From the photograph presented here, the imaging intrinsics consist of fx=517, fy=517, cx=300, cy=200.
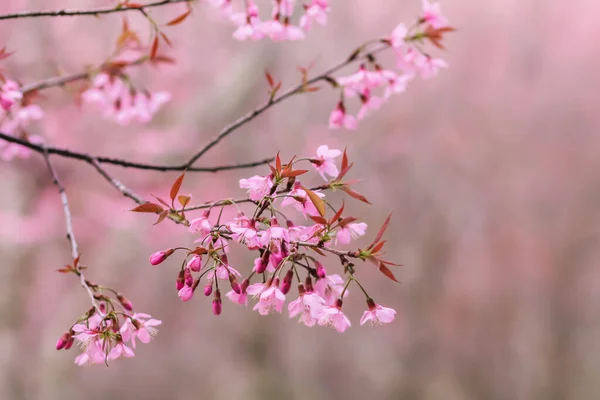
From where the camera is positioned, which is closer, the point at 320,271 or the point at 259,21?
the point at 320,271

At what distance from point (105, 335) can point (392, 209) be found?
6.56 feet

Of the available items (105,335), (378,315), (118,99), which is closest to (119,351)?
(105,335)

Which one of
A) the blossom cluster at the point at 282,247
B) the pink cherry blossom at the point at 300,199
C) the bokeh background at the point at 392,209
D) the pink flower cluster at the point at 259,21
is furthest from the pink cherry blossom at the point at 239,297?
the bokeh background at the point at 392,209

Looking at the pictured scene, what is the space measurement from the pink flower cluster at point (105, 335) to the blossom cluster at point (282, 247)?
7 cm

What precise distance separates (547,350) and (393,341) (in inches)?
26.2

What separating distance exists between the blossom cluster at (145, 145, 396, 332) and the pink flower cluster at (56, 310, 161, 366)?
7 centimetres

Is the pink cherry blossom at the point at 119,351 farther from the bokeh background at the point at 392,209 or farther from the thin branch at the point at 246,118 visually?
the bokeh background at the point at 392,209

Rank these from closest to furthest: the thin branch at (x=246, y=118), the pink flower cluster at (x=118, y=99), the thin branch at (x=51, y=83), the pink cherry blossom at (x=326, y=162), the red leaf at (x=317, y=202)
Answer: the red leaf at (x=317, y=202), the pink cherry blossom at (x=326, y=162), the thin branch at (x=246, y=118), the thin branch at (x=51, y=83), the pink flower cluster at (x=118, y=99)

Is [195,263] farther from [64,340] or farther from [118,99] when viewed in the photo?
[118,99]

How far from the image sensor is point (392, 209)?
238 cm

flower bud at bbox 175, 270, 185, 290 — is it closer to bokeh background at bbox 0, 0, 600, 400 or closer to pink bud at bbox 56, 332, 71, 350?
pink bud at bbox 56, 332, 71, 350

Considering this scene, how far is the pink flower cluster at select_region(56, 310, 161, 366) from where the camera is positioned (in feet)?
1.58

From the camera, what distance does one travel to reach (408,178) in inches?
95.4

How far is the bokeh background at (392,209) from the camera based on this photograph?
2.25m
